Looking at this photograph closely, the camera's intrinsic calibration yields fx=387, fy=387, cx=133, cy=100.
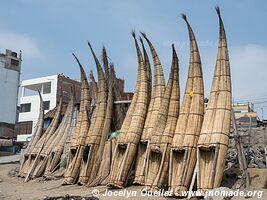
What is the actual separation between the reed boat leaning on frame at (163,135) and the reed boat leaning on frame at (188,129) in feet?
1.93

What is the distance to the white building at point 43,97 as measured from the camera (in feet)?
136

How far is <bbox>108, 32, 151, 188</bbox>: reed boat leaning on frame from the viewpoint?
13.8 metres

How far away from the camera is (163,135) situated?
525 inches

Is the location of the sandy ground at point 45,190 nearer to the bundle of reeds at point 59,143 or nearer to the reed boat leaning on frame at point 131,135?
the reed boat leaning on frame at point 131,135

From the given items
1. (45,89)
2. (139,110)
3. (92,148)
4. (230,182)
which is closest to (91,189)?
(92,148)

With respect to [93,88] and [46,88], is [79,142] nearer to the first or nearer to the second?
[93,88]

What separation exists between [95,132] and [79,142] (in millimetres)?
958

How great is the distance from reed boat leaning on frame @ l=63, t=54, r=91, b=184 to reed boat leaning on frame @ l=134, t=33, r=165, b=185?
3.24 m

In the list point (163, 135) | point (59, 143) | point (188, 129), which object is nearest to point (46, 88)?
point (59, 143)

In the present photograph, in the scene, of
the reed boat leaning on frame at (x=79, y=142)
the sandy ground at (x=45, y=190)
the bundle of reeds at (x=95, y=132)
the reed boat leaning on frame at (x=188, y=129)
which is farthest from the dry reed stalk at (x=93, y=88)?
the reed boat leaning on frame at (x=188, y=129)

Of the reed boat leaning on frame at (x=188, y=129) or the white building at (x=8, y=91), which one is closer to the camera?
the reed boat leaning on frame at (x=188, y=129)

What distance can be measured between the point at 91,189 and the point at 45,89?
31.6 m

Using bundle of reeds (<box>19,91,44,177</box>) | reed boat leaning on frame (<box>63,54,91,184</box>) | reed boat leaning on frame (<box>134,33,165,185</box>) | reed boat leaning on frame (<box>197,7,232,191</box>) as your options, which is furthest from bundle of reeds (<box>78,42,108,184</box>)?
reed boat leaning on frame (<box>197,7,232,191</box>)

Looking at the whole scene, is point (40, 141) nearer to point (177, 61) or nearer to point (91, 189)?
point (91, 189)
